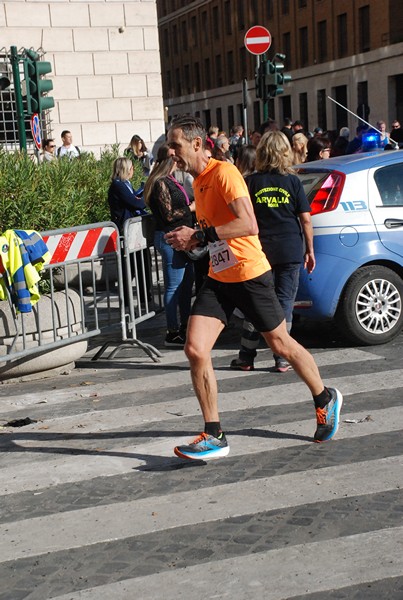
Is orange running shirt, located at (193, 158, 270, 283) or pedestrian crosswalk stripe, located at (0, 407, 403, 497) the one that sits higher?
orange running shirt, located at (193, 158, 270, 283)

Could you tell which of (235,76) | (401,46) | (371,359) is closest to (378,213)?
(371,359)

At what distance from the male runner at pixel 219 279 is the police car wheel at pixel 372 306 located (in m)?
2.67

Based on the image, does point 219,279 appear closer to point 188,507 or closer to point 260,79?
point 188,507

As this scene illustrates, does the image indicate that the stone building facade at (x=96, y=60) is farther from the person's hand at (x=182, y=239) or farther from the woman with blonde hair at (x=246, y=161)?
the person's hand at (x=182, y=239)

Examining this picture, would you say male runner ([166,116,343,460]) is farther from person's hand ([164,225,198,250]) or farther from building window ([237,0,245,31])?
building window ([237,0,245,31])

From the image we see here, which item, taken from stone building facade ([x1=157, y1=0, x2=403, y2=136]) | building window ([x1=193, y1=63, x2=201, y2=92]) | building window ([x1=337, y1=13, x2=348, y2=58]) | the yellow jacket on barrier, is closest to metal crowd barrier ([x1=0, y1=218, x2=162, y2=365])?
the yellow jacket on barrier

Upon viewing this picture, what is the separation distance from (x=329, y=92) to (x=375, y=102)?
6.35m

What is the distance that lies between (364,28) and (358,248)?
4460cm

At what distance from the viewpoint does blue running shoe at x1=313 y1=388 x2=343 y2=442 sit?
233 inches

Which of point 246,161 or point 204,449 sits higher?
point 246,161

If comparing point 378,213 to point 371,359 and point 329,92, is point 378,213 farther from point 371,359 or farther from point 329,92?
point 329,92

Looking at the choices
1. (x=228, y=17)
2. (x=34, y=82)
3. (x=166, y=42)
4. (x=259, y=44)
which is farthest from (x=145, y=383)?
(x=166, y=42)

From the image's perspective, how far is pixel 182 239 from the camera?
217 inches

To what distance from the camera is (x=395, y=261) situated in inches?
340
